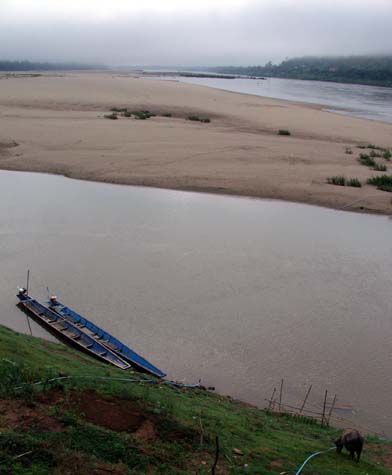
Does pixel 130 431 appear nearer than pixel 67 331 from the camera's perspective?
Yes

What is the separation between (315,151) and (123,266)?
60.7ft

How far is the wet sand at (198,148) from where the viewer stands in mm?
22984

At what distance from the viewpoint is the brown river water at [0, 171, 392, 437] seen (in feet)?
33.8

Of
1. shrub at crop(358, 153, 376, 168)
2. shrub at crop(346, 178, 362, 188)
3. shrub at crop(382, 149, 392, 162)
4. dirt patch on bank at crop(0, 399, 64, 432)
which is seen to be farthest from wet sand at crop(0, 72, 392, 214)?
dirt patch on bank at crop(0, 399, 64, 432)

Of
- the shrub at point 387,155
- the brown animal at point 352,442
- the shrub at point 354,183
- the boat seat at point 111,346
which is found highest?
the shrub at point 387,155

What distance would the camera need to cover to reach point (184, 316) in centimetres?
1213

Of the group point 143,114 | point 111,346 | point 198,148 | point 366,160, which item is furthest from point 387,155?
point 111,346

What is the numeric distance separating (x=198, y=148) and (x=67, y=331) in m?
19.3

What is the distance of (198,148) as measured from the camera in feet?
93.9

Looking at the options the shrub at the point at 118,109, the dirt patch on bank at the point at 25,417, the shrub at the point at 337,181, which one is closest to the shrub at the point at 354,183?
the shrub at the point at 337,181

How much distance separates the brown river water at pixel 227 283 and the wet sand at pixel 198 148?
6.47 ft

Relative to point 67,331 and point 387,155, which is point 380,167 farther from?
point 67,331

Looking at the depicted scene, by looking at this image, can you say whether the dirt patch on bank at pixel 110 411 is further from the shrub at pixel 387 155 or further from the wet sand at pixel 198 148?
the shrub at pixel 387 155

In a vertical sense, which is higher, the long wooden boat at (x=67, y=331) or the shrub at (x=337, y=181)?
the shrub at (x=337, y=181)
